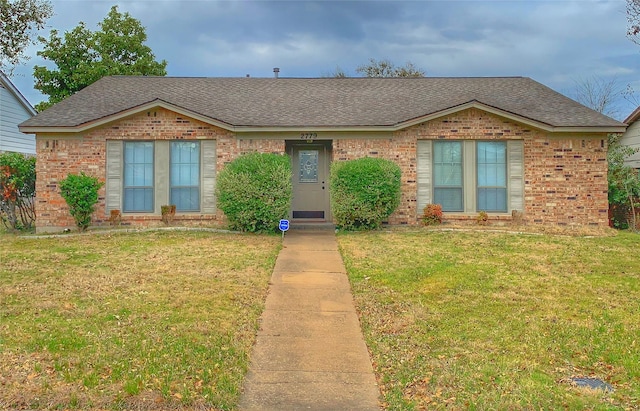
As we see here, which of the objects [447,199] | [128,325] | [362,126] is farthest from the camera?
[447,199]

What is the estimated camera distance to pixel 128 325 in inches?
216

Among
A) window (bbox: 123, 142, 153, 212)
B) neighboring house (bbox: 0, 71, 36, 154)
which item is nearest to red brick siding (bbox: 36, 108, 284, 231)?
window (bbox: 123, 142, 153, 212)

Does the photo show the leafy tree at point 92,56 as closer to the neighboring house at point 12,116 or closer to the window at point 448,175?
the neighboring house at point 12,116

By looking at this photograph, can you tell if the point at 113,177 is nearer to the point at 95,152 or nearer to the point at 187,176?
the point at 95,152

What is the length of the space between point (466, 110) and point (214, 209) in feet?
22.7

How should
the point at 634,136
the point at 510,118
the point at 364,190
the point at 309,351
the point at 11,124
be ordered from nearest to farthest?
the point at 309,351
the point at 364,190
the point at 510,118
the point at 634,136
the point at 11,124

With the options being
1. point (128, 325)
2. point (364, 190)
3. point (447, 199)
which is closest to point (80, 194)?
point (364, 190)

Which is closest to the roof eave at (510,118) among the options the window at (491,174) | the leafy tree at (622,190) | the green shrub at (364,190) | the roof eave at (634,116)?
the window at (491,174)

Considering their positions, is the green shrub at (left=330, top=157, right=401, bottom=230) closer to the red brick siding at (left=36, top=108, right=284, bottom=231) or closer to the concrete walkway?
the red brick siding at (left=36, top=108, right=284, bottom=231)

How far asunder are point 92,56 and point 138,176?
15.4 m

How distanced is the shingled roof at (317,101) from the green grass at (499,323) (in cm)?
449

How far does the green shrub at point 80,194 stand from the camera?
40.5 feet

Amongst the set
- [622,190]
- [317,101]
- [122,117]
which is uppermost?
[317,101]

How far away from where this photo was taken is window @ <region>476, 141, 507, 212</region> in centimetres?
1352
